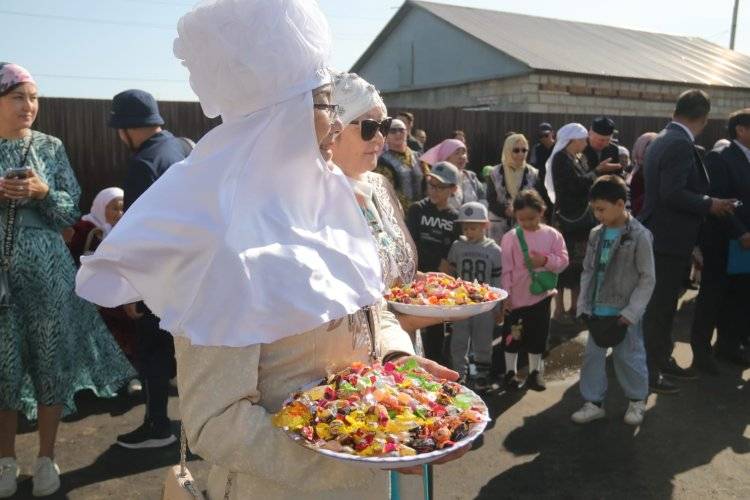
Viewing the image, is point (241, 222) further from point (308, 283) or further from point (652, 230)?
point (652, 230)

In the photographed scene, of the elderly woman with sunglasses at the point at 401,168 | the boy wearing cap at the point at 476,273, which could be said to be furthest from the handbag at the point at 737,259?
the elderly woman with sunglasses at the point at 401,168

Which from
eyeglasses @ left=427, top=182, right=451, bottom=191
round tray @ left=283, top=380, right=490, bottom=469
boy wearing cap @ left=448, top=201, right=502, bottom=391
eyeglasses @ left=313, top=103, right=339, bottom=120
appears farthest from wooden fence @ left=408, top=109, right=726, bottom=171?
round tray @ left=283, top=380, right=490, bottom=469

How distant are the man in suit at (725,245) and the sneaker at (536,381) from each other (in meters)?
1.50

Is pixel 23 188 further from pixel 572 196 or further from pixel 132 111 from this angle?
pixel 572 196

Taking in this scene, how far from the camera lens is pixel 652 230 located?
5.15m

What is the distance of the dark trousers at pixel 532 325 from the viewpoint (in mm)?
5117

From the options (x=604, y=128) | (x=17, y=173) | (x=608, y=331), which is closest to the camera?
(x=17, y=173)

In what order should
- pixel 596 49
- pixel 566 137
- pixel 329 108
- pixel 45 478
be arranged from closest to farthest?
pixel 329 108, pixel 45 478, pixel 566 137, pixel 596 49

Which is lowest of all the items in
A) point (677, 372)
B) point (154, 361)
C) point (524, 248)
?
point (677, 372)

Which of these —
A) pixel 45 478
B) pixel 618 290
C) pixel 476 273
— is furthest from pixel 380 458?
pixel 476 273

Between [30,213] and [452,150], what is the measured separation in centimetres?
423

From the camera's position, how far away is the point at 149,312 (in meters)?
3.94

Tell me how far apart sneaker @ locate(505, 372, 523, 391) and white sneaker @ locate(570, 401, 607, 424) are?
0.64 metres

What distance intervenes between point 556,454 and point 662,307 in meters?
1.80
